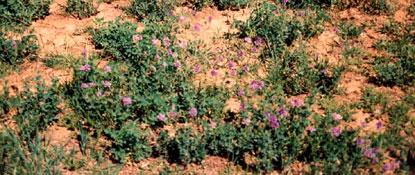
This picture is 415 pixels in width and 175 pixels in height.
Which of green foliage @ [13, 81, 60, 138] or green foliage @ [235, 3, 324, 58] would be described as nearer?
green foliage @ [13, 81, 60, 138]

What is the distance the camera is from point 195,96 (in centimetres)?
467

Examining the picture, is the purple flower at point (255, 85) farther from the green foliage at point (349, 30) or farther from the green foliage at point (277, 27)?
the green foliage at point (349, 30)

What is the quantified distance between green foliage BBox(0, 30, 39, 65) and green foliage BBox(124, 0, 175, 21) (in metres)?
1.58

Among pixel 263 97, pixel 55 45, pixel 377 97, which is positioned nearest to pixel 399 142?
pixel 377 97

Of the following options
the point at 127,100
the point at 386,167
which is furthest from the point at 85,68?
the point at 386,167

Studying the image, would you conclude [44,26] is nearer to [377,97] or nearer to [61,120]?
[61,120]

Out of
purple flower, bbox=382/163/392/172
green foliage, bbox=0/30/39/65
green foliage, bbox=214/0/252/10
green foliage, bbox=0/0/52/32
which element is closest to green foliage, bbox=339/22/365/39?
green foliage, bbox=214/0/252/10

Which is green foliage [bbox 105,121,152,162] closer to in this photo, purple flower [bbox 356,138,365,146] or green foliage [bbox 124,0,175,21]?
purple flower [bbox 356,138,365,146]

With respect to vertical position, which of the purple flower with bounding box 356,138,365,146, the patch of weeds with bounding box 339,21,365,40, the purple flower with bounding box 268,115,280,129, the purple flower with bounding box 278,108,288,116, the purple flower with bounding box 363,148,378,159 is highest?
the patch of weeds with bounding box 339,21,365,40

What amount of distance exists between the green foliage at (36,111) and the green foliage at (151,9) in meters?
2.07

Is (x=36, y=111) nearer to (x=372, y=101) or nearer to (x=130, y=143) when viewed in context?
(x=130, y=143)

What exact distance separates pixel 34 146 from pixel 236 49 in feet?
9.70

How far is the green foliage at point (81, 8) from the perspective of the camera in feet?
20.9

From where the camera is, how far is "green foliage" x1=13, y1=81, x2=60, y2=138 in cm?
446
